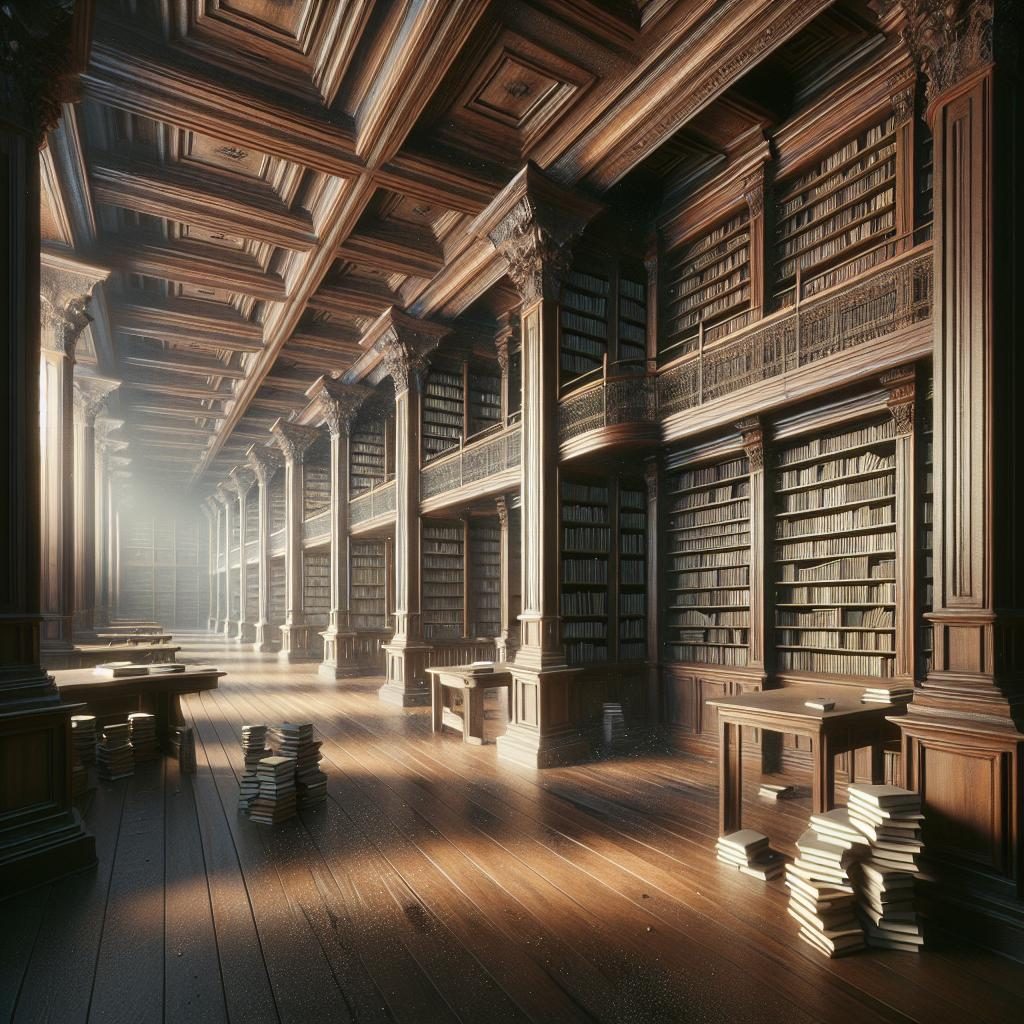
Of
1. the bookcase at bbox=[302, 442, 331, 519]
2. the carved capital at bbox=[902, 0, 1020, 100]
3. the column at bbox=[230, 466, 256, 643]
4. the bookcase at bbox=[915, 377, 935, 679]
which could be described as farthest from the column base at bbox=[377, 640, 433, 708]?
the column at bbox=[230, 466, 256, 643]

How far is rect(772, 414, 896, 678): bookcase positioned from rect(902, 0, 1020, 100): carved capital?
8.13ft

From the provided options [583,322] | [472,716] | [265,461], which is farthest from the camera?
[265,461]

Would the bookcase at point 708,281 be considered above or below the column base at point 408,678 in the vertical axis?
above

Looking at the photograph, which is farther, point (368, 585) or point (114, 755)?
point (368, 585)

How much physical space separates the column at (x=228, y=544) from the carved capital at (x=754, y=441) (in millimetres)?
18781

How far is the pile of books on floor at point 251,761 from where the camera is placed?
4348mm

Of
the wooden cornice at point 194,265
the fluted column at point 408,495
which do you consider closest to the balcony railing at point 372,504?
the fluted column at point 408,495

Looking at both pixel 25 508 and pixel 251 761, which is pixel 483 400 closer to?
pixel 251 761

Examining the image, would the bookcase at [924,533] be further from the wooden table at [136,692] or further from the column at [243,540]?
the column at [243,540]

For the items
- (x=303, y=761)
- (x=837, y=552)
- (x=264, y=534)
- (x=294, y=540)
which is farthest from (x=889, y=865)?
(x=264, y=534)

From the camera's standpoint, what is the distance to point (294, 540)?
14.2 meters

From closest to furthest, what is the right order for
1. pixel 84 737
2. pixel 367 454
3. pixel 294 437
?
pixel 84 737, pixel 367 454, pixel 294 437

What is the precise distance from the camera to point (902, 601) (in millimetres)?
4883

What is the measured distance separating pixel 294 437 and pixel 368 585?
3903 millimetres
